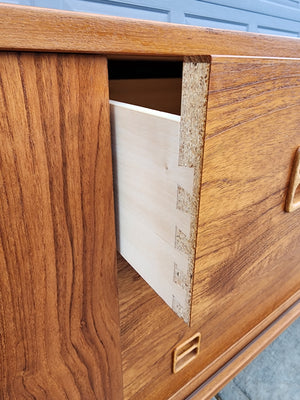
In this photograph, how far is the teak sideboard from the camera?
22cm

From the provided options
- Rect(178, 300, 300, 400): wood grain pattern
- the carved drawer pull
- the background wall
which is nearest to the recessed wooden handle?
the carved drawer pull

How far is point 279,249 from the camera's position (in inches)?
15.2

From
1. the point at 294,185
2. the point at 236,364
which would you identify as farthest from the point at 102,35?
the point at 236,364

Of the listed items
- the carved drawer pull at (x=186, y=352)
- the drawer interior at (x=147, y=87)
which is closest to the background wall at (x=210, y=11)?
the drawer interior at (x=147, y=87)

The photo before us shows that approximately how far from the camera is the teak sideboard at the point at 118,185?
215 mm

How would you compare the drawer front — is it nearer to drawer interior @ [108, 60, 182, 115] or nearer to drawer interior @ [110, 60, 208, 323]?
drawer interior @ [110, 60, 208, 323]

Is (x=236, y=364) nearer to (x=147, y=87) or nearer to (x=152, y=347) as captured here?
(x=152, y=347)

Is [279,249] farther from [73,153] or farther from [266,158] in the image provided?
[73,153]

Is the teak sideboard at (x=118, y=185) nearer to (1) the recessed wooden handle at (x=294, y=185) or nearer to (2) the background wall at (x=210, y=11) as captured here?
(1) the recessed wooden handle at (x=294, y=185)

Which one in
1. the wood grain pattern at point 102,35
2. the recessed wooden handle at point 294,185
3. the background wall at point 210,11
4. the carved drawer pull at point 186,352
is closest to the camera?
the wood grain pattern at point 102,35

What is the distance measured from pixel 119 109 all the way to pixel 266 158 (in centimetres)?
15

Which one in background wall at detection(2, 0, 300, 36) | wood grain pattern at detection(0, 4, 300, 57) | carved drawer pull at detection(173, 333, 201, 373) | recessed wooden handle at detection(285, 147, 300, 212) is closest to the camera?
wood grain pattern at detection(0, 4, 300, 57)

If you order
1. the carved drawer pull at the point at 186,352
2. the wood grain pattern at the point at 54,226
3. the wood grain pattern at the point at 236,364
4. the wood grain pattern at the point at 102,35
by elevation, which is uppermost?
the wood grain pattern at the point at 102,35

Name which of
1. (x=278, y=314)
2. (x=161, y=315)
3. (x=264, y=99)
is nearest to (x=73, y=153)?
(x=264, y=99)
